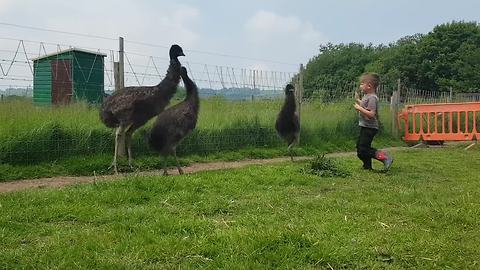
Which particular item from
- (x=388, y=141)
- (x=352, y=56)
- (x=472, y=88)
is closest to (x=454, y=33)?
(x=472, y=88)

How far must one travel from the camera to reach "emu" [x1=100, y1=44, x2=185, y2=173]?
8.52 m

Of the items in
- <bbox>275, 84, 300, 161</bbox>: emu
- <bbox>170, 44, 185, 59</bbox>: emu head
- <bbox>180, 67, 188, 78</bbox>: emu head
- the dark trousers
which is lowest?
the dark trousers

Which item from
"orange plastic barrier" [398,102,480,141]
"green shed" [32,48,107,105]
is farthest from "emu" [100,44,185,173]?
"orange plastic barrier" [398,102,480,141]

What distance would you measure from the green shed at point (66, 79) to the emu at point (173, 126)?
2902 mm

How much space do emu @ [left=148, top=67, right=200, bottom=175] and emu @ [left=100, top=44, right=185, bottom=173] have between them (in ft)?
0.73

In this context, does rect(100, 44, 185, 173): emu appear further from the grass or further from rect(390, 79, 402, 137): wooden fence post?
rect(390, 79, 402, 137): wooden fence post

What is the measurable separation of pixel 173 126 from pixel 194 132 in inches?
117

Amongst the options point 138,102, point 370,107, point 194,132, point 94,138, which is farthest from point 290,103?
point 94,138

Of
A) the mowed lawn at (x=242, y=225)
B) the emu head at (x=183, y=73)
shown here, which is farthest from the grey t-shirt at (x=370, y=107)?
the emu head at (x=183, y=73)

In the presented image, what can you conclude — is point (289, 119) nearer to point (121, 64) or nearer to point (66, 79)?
point (121, 64)

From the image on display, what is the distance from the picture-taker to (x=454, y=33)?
163 ft

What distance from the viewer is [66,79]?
1123 cm

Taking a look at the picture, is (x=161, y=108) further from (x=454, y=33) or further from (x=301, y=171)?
(x=454, y=33)

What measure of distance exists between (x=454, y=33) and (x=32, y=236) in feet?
169
